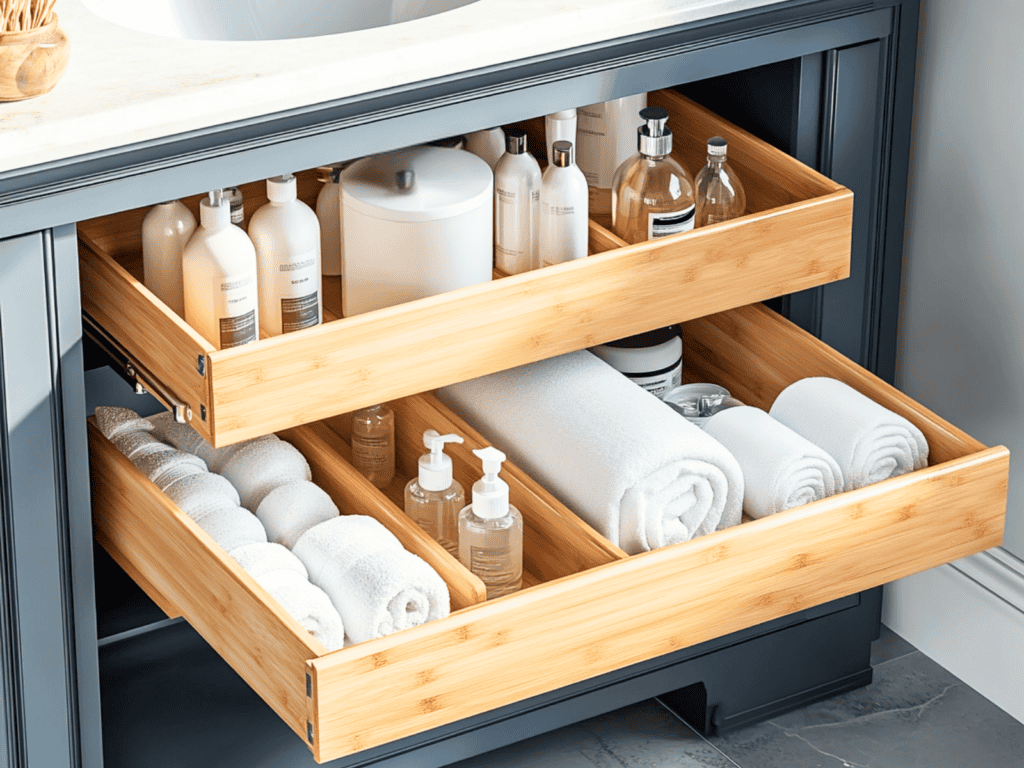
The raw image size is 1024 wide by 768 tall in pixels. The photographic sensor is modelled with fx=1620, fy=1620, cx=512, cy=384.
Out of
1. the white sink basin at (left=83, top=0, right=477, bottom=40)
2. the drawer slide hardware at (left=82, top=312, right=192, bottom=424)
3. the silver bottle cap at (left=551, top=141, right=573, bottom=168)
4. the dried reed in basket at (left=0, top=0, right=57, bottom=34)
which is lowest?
the drawer slide hardware at (left=82, top=312, right=192, bottom=424)

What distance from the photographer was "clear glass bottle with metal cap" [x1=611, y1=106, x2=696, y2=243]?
1.75 m

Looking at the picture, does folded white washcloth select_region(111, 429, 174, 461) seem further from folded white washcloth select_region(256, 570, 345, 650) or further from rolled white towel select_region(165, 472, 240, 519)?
folded white washcloth select_region(256, 570, 345, 650)

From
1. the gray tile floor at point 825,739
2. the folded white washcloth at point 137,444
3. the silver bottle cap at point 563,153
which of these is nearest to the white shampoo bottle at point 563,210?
the silver bottle cap at point 563,153

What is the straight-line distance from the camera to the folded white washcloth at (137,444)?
5.63ft

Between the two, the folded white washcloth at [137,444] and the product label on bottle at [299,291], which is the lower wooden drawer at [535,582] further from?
the product label on bottle at [299,291]

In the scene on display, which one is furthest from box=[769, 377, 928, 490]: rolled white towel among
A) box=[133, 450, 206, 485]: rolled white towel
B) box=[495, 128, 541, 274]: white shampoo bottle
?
box=[133, 450, 206, 485]: rolled white towel

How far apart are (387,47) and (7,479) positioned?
54cm

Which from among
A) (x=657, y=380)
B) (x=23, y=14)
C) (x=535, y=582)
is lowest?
(x=535, y=582)

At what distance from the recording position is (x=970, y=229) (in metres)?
1.99

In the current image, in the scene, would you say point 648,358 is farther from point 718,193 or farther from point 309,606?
point 309,606

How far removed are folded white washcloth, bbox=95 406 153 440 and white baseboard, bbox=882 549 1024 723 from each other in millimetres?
1093

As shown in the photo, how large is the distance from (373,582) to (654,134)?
22.6 inches

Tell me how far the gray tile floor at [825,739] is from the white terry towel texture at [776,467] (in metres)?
0.46

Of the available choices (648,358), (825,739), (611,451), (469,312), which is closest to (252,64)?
(469,312)
